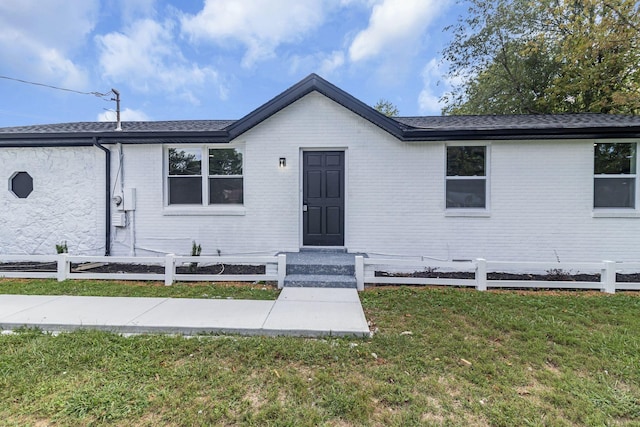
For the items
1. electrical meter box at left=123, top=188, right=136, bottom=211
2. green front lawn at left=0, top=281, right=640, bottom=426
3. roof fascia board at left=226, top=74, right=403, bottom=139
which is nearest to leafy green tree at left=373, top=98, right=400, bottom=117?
roof fascia board at left=226, top=74, right=403, bottom=139

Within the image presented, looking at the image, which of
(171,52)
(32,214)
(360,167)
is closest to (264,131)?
(360,167)

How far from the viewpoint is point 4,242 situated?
7559 mm

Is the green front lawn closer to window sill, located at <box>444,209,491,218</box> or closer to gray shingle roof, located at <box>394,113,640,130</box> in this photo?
window sill, located at <box>444,209,491,218</box>

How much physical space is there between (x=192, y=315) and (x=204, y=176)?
4.12m

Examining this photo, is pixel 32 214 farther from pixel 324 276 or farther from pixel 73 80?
pixel 73 80

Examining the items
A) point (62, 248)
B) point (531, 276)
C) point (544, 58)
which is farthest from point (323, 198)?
point (544, 58)

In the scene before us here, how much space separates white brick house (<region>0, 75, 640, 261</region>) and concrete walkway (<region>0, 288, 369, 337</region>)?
8.05 ft

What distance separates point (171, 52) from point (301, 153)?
1163 centimetres

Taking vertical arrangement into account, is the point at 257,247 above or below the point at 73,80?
below

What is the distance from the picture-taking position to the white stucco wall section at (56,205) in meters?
7.42

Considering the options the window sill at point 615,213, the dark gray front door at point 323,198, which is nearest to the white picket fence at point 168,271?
the dark gray front door at point 323,198

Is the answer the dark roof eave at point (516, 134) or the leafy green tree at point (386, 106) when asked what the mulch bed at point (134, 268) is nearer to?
the dark roof eave at point (516, 134)

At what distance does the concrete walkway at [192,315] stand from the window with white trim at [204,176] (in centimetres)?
309

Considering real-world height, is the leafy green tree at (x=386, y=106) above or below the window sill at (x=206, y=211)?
above
